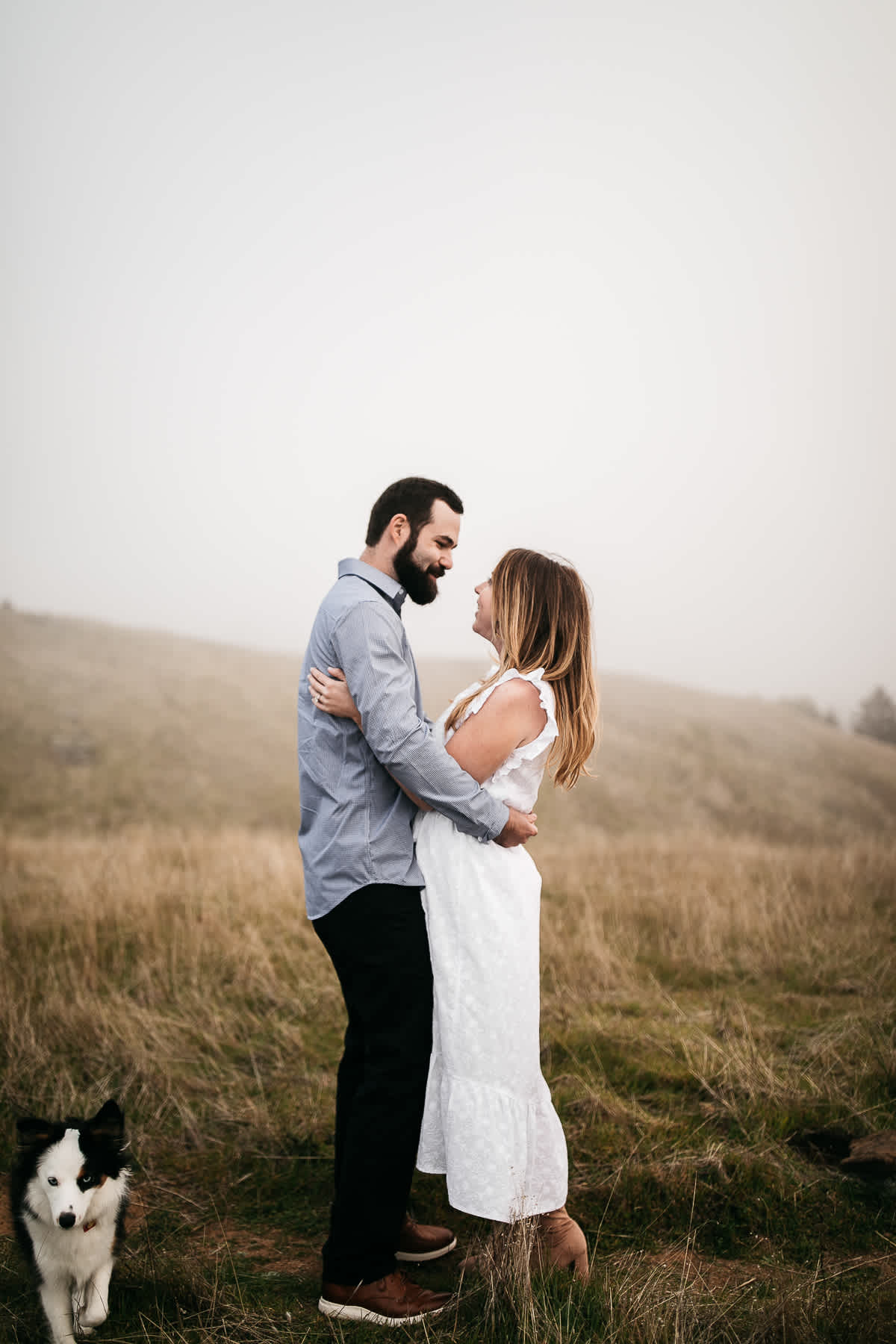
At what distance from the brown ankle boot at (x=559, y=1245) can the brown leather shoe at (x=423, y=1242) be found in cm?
58

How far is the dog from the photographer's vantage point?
3.01 meters

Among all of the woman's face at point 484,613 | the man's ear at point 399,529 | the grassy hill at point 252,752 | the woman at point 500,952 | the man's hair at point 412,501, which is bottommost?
the grassy hill at point 252,752

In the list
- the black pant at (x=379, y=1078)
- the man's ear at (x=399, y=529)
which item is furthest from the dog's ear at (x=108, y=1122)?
the man's ear at (x=399, y=529)

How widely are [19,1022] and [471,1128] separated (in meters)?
3.72

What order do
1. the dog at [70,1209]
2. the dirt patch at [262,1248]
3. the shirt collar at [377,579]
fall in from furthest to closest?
the dirt patch at [262,1248]
the shirt collar at [377,579]
the dog at [70,1209]

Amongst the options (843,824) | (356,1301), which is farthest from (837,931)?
(843,824)

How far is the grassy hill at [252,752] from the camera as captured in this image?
909 inches

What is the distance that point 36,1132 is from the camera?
3078 millimetres

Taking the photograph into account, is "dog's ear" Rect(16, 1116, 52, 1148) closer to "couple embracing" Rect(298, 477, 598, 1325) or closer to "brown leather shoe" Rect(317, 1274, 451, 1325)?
"couple embracing" Rect(298, 477, 598, 1325)

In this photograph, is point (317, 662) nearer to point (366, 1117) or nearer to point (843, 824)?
point (366, 1117)

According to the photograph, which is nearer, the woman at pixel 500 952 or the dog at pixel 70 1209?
the dog at pixel 70 1209

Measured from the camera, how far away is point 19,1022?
571cm

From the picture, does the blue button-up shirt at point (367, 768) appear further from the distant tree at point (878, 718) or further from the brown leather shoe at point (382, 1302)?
the distant tree at point (878, 718)

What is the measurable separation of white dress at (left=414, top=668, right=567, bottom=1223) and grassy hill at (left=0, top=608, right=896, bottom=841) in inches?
712
